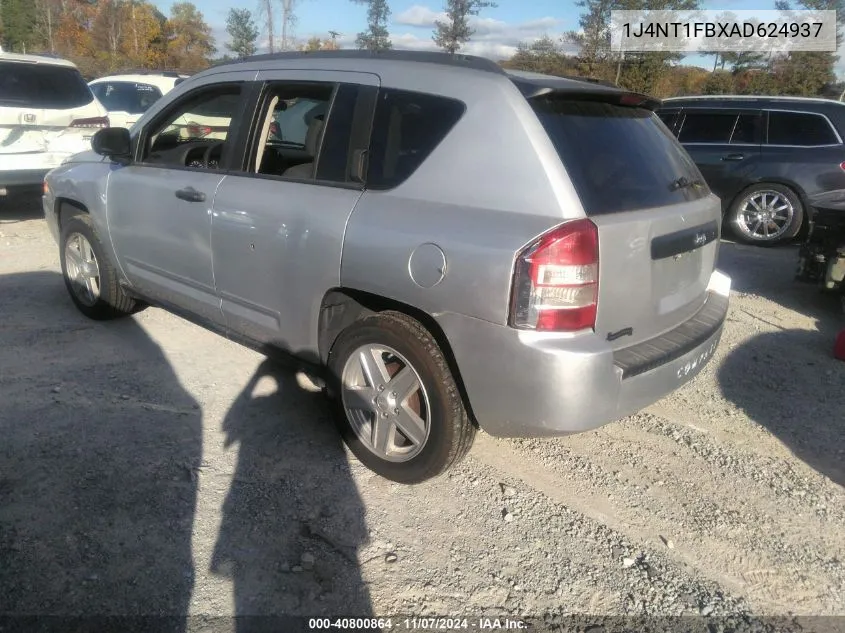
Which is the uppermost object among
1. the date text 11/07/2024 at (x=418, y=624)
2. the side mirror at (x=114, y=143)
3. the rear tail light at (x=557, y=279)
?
the side mirror at (x=114, y=143)

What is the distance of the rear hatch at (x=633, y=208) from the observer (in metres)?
2.53

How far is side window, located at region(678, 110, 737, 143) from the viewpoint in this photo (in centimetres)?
870

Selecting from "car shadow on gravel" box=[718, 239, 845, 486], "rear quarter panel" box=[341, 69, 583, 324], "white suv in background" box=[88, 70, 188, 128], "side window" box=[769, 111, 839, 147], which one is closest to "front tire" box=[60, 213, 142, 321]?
"rear quarter panel" box=[341, 69, 583, 324]

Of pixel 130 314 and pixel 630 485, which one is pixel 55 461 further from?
pixel 630 485

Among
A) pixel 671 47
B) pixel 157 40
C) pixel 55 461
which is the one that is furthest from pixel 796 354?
pixel 157 40

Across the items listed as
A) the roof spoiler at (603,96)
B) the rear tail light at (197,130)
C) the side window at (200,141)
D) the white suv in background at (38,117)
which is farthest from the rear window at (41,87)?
the roof spoiler at (603,96)

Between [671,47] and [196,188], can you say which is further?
[671,47]

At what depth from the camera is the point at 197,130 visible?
5.55 meters

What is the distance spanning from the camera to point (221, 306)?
143 inches

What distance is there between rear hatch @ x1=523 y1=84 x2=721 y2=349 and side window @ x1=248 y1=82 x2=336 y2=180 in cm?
114

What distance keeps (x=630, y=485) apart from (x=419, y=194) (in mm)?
1714

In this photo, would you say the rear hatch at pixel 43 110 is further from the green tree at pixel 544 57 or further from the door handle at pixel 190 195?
the green tree at pixel 544 57

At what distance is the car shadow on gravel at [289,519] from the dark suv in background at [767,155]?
22.1 feet
